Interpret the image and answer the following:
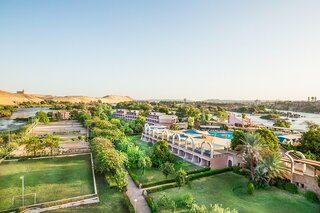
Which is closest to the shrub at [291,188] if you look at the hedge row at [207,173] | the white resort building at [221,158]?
the white resort building at [221,158]

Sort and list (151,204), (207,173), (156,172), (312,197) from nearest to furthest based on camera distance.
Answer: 1. (151,204)
2. (312,197)
3. (207,173)
4. (156,172)

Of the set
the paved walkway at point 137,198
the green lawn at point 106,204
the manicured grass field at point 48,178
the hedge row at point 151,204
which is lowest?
the paved walkway at point 137,198

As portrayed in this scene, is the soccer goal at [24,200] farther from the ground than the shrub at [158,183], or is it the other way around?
the shrub at [158,183]

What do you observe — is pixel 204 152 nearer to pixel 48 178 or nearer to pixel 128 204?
pixel 128 204

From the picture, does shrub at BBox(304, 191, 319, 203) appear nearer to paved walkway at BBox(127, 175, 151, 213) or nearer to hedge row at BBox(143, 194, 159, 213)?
hedge row at BBox(143, 194, 159, 213)

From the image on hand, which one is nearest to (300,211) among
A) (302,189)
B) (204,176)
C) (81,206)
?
(302,189)

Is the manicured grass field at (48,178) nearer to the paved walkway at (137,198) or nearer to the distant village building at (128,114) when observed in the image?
the paved walkway at (137,198)

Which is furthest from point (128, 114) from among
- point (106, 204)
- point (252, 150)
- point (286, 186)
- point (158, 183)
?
point (286, 186)
